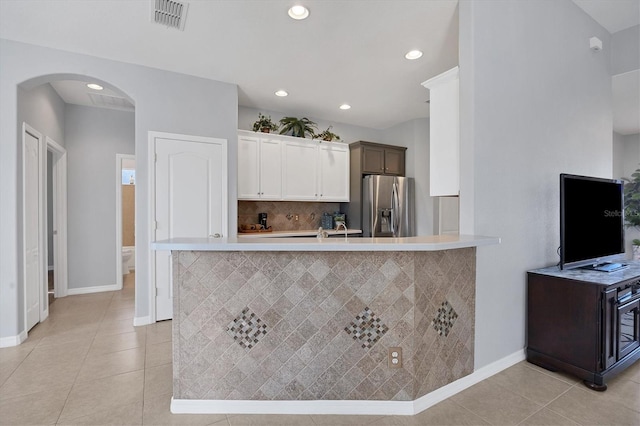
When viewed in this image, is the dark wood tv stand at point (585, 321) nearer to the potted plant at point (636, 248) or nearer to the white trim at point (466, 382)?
the white trim at point (466, 382)

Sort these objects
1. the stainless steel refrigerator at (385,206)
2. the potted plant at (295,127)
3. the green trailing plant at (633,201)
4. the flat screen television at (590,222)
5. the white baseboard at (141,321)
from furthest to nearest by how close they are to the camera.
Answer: the green trailing plant at (633,201)
the stainless steel refrigerator at (385,206)
the potted plant at (295,127)
the white baseboard at (141,321)
the flat screen television at (590,222)

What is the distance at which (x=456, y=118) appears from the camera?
2.52 meters

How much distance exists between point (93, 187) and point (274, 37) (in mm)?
3791

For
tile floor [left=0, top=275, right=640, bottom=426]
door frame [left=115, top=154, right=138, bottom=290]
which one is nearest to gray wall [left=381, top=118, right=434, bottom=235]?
tile floor [left=0, top=275, right=640, bottom=426]

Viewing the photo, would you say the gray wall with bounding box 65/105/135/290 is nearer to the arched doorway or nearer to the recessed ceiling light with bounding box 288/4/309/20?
the arched doorway

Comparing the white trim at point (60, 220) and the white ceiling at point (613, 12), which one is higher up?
the white ceiling at point (613, 12)

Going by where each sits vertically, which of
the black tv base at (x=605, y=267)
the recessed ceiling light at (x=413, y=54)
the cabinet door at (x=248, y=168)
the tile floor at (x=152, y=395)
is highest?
the recessed ceiling light at (x=413, y=54)

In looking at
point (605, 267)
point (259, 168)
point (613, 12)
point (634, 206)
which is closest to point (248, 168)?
point (259, 168)

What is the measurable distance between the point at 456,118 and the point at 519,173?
71 centimetres

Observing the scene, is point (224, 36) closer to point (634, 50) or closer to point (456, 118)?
point (456, 118)

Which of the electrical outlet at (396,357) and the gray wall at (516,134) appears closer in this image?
the electrical outlet at (396,357)

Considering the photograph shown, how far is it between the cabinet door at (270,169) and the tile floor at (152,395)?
2.40m

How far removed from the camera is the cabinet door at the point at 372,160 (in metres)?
5.26

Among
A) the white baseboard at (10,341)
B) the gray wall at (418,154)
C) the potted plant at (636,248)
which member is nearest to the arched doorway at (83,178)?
the white baseboard at (10,341)
